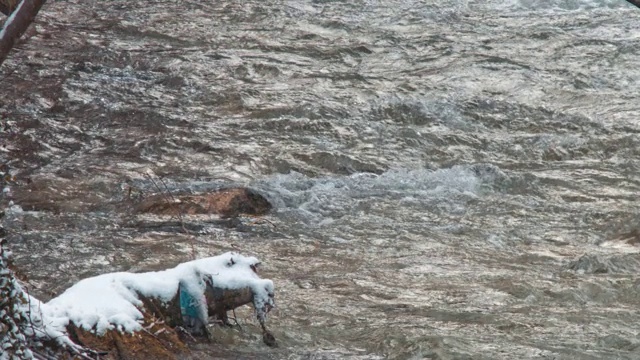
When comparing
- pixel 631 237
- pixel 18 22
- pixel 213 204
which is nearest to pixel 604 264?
pixel 631 237

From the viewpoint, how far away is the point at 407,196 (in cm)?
905

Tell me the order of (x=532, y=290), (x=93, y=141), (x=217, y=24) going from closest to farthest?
1. (x=532, y=290)
2. (x=93, y=141)
3. (x=217, y=24)

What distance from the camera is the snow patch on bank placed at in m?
4.68

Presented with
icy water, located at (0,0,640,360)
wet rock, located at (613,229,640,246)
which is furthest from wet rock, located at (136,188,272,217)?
wet rock, located at (613,229,640,246)

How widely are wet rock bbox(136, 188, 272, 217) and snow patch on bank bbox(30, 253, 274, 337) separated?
300cm

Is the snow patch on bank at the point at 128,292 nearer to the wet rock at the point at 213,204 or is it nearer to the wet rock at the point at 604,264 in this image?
the wet rock at the point at 604,264

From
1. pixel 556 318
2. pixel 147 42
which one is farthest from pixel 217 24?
pixel 556 318

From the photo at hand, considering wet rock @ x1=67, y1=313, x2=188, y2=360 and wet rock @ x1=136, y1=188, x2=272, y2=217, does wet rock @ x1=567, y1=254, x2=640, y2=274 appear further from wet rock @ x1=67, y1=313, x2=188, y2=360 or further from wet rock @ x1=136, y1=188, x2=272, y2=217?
wet rock @ x1=67, y1=313, x2=188, y2=360

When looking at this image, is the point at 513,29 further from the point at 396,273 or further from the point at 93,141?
the point at 396,273

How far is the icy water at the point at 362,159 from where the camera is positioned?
650 cm

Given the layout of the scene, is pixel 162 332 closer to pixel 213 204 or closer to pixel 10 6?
pixel 10 6

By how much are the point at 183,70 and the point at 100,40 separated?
1814 millimetres

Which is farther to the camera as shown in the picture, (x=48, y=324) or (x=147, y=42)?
(x=147, y=42)

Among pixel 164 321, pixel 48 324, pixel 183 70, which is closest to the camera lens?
pixel 48 324
